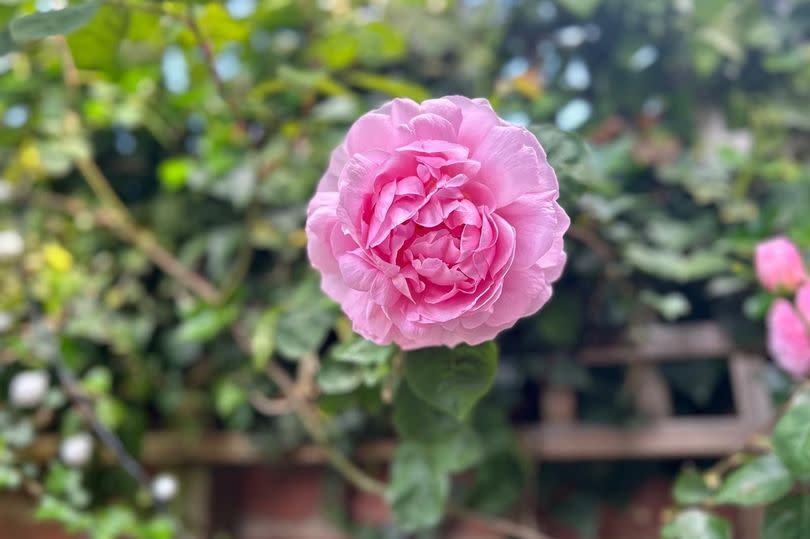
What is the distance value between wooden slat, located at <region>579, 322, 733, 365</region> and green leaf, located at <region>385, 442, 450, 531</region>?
15.3 inches

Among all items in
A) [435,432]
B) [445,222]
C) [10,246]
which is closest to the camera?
[445,222]

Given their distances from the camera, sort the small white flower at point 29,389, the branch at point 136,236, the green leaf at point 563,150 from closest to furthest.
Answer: the green leaf at point 563,150
the small white flower at point 29,389
the branch at point 136,236

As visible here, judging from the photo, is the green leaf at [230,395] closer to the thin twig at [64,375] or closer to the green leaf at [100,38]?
the thin twig at [64,375]

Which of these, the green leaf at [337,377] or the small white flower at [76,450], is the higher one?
the green leaf at [337,377]

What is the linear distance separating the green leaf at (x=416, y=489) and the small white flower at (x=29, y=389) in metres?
0.58

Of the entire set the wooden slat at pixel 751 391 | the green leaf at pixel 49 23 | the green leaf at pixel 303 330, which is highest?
the green leaf at pixel 49 23

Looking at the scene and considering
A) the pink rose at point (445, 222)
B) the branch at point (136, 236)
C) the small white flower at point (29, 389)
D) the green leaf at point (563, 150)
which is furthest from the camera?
the branch at point (136, 236)

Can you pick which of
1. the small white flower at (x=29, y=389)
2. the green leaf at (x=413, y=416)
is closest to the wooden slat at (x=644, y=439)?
the green leaf at (x=413, y=416)

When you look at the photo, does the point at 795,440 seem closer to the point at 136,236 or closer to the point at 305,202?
the point at 305,202

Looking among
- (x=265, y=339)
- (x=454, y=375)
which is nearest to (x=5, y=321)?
(x=265, y=339)

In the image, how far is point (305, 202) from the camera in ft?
3.32

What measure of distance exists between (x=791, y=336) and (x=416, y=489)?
0.42 m

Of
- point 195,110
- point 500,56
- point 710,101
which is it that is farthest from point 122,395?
point 710,101

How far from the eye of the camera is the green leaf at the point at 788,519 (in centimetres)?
58
